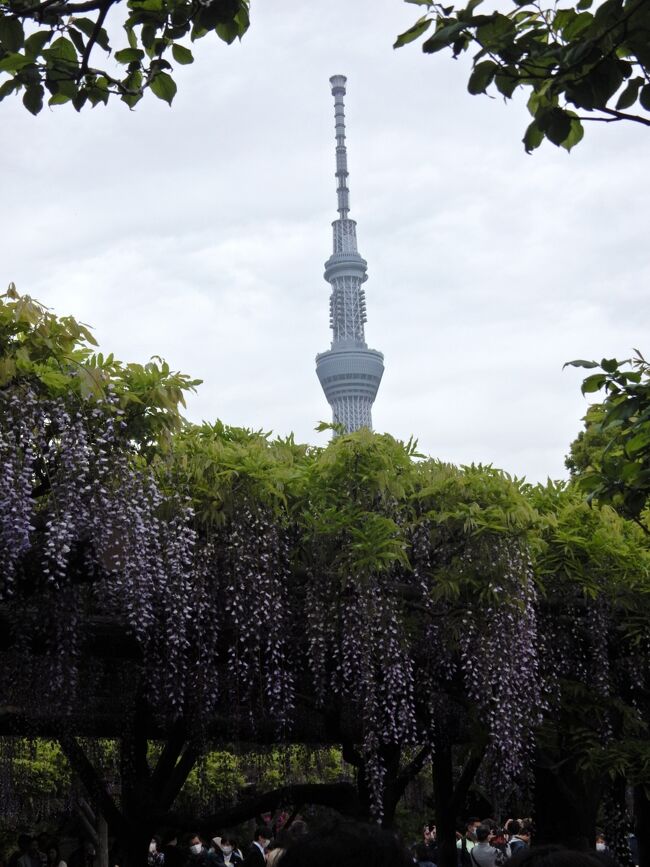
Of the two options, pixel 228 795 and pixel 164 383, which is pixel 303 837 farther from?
pixel 228 795

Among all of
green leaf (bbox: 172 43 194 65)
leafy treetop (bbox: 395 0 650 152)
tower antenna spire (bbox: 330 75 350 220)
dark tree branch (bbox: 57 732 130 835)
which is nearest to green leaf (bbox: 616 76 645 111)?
leafy treetop (bbox: 395 0 650 152)

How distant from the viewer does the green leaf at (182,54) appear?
17.8ft

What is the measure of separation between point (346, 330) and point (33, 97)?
159 m

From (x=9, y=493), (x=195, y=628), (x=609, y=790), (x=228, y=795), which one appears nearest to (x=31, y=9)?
(x=9, y=493)

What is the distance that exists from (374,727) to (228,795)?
13033 mm

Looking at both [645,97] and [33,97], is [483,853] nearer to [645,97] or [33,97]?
[645,97]

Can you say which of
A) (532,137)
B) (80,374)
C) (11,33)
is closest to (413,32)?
(532,137)

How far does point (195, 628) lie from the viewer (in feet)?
40.2

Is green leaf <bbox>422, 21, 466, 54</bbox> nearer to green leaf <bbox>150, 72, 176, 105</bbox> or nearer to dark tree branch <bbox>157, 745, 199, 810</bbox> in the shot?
green leaf <bbox>150, 72, 176, 105</bbox>

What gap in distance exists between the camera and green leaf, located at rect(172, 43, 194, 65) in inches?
214

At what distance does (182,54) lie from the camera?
17.9 ft

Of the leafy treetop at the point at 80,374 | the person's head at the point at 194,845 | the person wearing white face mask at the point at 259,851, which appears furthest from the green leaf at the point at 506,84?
the person's head at the point at 194,845

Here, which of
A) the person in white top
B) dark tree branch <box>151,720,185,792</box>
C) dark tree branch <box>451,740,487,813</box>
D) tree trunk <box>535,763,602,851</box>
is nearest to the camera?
the person in white top

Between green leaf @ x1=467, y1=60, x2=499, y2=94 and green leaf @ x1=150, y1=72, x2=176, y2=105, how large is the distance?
141 centimetres
